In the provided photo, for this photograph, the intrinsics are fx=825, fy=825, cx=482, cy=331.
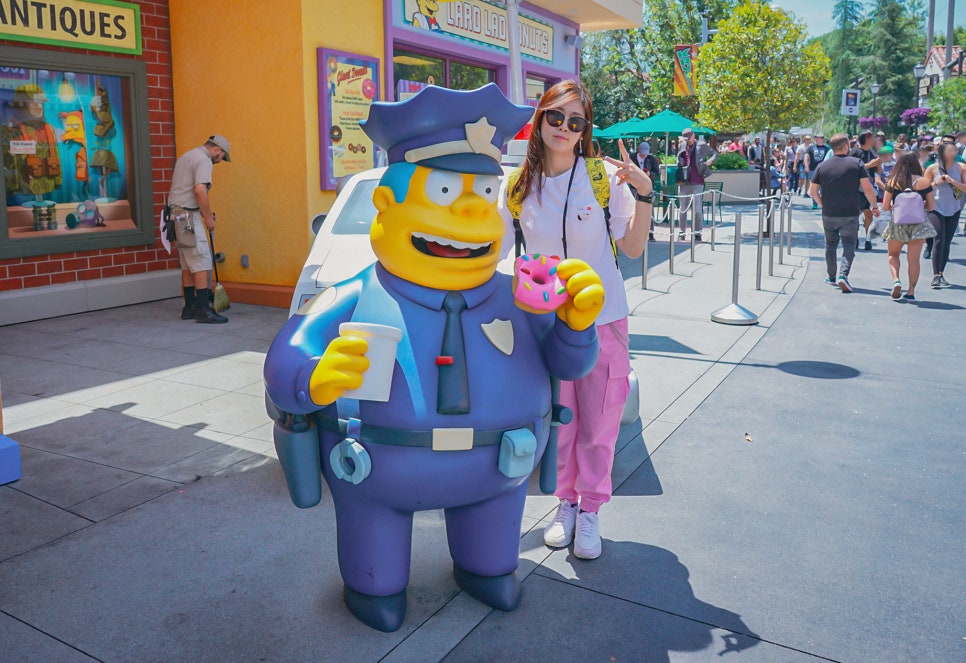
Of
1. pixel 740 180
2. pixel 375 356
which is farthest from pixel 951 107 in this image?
pixel 375 356

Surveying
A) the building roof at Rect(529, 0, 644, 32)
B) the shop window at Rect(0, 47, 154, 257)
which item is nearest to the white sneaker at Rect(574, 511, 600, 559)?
the shop window at Rect(0, 47, 154, 257)

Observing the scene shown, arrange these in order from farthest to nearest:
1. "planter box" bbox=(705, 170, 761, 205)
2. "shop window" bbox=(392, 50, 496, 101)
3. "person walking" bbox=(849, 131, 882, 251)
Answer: "planter box" bbox=(705, 170, 761, 205) → "person walking" bbox=(849, 131, 882, 251) → "shop window" bbox=(392, 50, 496, 101)

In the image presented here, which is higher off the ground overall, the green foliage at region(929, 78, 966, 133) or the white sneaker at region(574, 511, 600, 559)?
the green foliage at region(929, 78, 966, 133)

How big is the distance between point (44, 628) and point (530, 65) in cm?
1273

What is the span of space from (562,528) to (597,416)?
583 millimetres

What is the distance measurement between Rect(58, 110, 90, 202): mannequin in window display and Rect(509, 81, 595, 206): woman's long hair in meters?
7.44

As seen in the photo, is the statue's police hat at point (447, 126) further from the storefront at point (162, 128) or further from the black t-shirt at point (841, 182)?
the black t-shirt at point (841, 182)

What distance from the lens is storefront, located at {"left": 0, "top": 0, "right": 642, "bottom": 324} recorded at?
28.4 ft

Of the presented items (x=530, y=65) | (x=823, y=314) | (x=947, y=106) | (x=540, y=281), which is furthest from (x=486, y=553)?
(x=947, y=106)

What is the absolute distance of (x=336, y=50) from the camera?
927 centimetres

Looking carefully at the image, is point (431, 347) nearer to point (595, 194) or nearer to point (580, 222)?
point (580, 222)

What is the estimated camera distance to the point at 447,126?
2.72 metres

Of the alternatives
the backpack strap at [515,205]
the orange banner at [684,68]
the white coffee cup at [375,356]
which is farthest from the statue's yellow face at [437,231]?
the orange banner at [684,68]

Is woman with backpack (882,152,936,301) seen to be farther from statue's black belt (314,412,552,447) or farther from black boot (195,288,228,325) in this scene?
statue's black belt (314,412,552,447)
